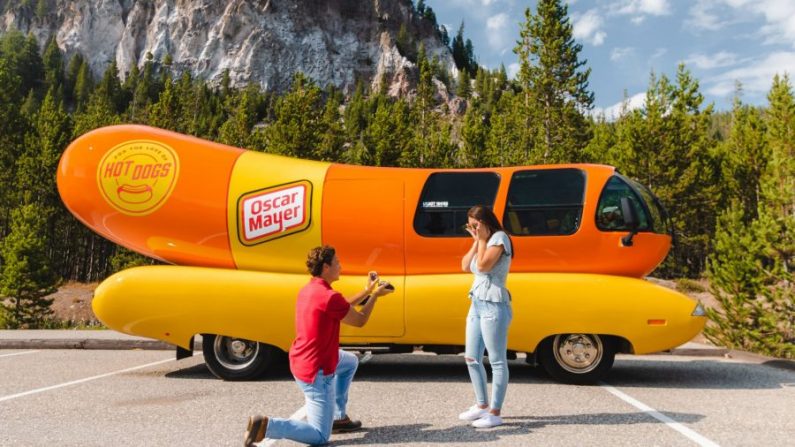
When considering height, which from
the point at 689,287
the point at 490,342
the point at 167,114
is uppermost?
the point at 167,114

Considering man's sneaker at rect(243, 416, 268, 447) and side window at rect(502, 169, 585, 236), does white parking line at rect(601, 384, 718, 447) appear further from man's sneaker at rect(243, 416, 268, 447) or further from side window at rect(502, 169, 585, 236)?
man's sneaker at rect(243, 416, 268, 447)

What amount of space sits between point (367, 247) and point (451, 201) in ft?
3.95

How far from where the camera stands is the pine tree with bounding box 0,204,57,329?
2345 cm

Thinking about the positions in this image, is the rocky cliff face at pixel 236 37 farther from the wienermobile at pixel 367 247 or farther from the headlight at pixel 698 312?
the headlight at pixel 698 312

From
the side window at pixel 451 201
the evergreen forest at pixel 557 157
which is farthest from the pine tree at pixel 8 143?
the side window at pixel 451 201

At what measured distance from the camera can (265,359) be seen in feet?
22.2

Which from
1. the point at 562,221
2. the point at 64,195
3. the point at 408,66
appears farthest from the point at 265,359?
the point at 408,66

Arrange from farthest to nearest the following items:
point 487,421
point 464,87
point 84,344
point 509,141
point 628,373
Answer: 1. point 464,87
2. point 509,141
3. point 84,344
4. point 628,373
5. point 487,421

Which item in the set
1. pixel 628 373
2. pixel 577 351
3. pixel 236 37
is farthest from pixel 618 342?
pixel 236 37

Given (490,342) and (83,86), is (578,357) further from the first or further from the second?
(83,86)

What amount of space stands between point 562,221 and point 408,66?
130m

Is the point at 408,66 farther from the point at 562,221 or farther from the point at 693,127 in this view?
the point at 562,221

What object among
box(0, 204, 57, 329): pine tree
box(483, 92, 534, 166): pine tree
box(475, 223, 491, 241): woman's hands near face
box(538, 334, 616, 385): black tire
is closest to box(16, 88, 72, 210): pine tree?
box(0, 204, 57, 329): pine tree

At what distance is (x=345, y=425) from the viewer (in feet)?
14.0
